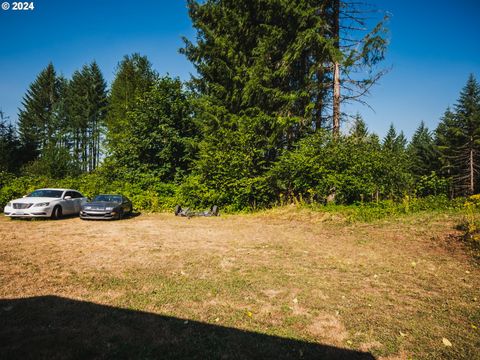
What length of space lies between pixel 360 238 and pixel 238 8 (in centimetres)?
1612

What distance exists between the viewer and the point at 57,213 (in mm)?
13375

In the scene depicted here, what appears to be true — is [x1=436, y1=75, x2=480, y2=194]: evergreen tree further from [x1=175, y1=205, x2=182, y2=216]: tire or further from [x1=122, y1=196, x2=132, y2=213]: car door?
[x1=122, y1=196, x2=132, y2=213]: car door

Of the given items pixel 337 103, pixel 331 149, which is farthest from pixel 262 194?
pixel 337 103

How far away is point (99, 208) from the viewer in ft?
43.0

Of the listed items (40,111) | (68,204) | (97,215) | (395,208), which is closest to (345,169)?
(395,208)

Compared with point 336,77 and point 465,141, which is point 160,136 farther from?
point 465,141

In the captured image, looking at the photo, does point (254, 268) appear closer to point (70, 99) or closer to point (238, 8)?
point (238, 8)

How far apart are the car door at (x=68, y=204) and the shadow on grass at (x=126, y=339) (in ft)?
37.7

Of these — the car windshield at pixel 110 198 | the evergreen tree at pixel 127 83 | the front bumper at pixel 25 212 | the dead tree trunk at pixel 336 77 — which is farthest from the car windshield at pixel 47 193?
the evergreen tree at pixel 127 83

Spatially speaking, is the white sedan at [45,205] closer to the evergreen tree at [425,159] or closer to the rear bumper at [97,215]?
the rear bumper at [97,215]

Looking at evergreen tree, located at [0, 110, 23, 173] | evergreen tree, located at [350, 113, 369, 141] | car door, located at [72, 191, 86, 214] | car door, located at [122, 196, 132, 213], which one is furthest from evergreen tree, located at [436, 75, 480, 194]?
evergreen tree, located at [0, 110, 23, 173]

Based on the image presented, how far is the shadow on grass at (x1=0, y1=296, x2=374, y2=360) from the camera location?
2.98m

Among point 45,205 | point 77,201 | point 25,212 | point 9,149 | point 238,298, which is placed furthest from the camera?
point 9,149

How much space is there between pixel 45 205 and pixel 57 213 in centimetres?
83
